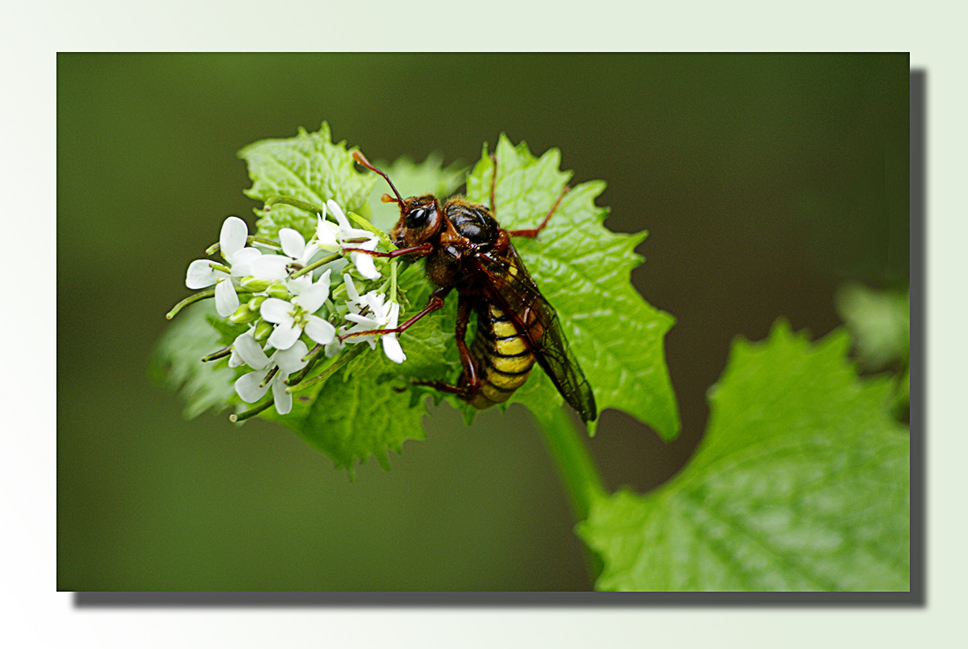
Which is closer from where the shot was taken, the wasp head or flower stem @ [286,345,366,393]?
flower stem @ [286,345,366,393]

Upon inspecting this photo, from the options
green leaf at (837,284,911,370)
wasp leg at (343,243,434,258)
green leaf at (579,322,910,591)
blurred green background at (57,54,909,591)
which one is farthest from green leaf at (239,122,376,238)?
green leaf at (837,284,911,370)

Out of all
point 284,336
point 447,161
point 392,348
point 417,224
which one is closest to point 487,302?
point 417,224

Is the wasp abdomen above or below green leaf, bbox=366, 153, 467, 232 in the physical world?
below

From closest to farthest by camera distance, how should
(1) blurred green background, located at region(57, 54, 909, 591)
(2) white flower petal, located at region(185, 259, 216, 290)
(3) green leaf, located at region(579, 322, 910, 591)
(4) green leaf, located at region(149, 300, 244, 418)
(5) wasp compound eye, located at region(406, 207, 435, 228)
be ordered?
(2) white flower petal, located at region(185, 259, 216, 290)
(5) wasp compound eye, located at region(406, 207, 435, 228)
(4) green leaf, located at region(149, 300, 244, 418)
(3) green leaf, located at region(579, 322, 910, 591)
(1) blurred green background, located at region(57, 54, 909, 591)

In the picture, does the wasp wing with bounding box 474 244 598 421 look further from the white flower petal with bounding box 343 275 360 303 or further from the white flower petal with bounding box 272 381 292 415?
the white flower petal with bounding box 272 381 292 415

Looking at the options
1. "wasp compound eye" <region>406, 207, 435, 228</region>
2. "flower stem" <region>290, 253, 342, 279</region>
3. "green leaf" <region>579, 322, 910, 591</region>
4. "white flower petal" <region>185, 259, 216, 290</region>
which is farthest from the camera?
"green leaf" <region>579, 322, 910, 591</region>

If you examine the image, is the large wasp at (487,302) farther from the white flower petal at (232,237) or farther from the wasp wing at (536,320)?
the white flower petal at (232,237)
